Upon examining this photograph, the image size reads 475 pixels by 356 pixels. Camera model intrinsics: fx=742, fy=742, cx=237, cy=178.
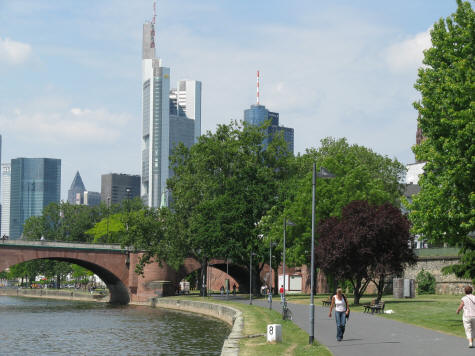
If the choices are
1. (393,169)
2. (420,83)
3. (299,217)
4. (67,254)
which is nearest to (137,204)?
(67,254)

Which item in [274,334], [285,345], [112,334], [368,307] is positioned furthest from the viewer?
[112,334]

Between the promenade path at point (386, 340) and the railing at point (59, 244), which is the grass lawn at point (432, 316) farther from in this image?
the railing at point (59, 244)

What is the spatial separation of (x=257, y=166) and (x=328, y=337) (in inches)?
2000

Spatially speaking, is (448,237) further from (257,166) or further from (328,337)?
(257,166)

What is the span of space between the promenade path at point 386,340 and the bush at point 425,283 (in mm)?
32894

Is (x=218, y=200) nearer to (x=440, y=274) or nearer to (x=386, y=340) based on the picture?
(x=440, y=274)

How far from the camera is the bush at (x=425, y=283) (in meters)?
68.4

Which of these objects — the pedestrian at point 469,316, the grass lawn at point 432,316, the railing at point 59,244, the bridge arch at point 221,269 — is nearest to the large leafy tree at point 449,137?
the grass lawn at point 432,316

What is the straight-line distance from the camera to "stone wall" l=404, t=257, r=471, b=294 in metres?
64.5

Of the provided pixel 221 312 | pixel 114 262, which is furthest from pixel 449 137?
pixel 114 262

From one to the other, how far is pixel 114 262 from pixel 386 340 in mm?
69193

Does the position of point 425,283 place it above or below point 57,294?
above

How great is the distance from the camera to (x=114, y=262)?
3654 inches

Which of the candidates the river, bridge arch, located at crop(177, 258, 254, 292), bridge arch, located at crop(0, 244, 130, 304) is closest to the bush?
the river
